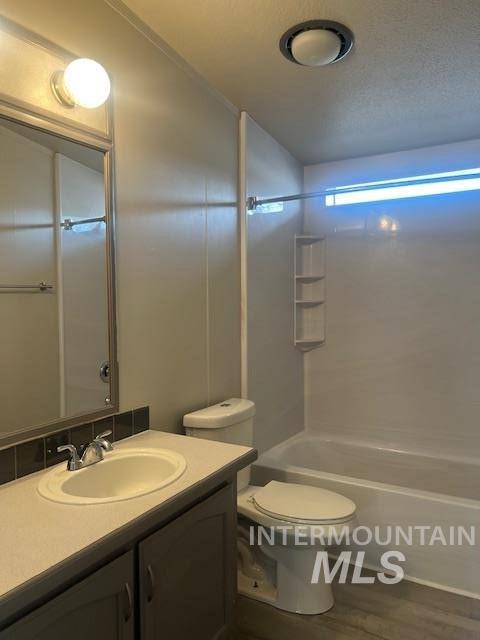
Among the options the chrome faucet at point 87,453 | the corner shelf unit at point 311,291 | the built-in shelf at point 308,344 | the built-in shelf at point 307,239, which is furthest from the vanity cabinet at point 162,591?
the built-in shelf at point 307,239

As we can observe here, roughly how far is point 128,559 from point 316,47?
1896mm

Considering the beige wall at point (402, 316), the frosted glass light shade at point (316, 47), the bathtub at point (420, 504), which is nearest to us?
the frosted glass light shade at point (316, 47)

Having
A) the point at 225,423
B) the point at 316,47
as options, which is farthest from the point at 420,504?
the point at 316,47

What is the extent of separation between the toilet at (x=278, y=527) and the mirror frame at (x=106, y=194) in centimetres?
50

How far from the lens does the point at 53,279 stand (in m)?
1.47

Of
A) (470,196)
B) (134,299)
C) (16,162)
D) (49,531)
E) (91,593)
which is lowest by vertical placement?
(91,593)

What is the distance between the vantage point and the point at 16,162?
52.7 inches

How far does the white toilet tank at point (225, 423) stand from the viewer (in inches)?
77.1

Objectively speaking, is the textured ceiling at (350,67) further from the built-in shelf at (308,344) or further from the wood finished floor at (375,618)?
the wood finished floor at (375,618)

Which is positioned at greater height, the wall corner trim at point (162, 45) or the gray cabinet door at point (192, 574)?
the wall corner trim at point (162, 45)

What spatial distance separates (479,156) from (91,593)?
3.13m

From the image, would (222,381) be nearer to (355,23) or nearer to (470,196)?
(355,23)

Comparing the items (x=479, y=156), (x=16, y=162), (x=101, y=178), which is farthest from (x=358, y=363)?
(x=16, y=162)

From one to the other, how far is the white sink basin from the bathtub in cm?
122
